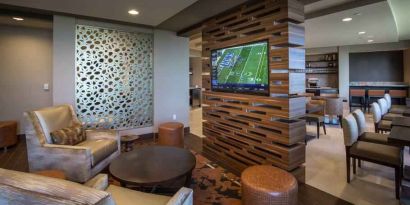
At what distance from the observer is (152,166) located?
7.95ft

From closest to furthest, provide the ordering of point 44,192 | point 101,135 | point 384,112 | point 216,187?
point 44,192
point 216,187
point 101,135
point 384,112

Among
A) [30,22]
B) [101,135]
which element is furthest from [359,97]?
[30,22]

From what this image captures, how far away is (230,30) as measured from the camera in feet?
11.4

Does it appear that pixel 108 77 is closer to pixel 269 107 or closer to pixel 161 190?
pixel 161 190

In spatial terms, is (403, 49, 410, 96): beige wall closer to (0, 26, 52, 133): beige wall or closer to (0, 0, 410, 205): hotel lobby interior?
(0, 0, 410, 205): hotel lobby interior

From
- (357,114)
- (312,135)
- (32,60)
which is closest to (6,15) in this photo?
(32,60)

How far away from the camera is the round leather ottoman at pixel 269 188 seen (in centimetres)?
192

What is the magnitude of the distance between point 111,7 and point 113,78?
156 centimetres

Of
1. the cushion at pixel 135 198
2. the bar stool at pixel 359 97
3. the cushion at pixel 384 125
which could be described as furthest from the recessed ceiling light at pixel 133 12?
the bar stool at pixel 359 97

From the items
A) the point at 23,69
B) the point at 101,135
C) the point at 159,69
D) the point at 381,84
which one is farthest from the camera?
the point at 381,84

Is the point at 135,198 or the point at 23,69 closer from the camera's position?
the point at 135,198

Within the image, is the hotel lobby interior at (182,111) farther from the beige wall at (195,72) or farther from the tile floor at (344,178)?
the beige wall at (195,72)

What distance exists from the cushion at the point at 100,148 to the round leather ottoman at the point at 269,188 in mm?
1937

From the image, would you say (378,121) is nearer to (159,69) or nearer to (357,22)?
(357,22)
